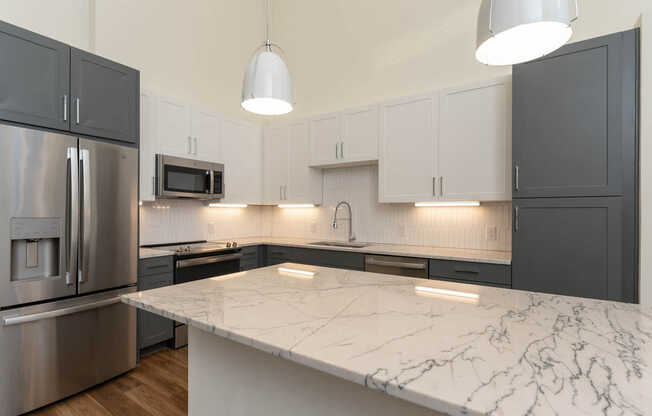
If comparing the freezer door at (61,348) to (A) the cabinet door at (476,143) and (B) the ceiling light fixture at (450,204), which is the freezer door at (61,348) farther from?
(A) the cabinet door at (476,143)

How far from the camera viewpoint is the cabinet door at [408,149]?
122 inches

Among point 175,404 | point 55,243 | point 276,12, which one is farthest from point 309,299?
point 276,12

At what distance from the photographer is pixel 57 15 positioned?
2.78m

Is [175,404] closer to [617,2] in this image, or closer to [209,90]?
[209,90]

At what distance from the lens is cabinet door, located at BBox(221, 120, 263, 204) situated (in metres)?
3.87

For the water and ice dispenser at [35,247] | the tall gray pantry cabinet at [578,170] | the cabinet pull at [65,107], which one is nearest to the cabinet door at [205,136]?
the cabinet pull at [65,107]

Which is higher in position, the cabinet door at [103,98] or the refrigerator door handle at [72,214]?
the cabinet door at [103,98]

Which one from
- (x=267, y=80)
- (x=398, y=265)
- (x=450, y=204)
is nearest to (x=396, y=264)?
(x=398, y=265)

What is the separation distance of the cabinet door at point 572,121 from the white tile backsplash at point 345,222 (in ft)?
2.50

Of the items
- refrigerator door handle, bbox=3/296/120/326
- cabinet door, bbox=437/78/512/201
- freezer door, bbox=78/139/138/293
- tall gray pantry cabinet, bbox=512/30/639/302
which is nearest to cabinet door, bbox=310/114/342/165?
cabinet door, bbox=437/78/512/201

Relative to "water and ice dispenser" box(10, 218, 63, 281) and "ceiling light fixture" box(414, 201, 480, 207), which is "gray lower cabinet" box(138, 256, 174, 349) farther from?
"ceiling light fixture" box(414, 201, 480, 207)

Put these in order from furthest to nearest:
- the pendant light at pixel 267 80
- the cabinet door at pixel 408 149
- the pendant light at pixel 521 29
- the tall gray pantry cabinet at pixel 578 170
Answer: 1. the cabinet door at pixel 408 149
2. the tall gray pantry cabinet at pixel 578 170
3. the pendant light at pixel 267 80
4. the pendant light at pixel 521 29

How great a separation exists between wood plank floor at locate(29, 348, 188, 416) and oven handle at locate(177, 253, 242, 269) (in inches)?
32.5

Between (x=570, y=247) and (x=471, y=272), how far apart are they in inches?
27.0
